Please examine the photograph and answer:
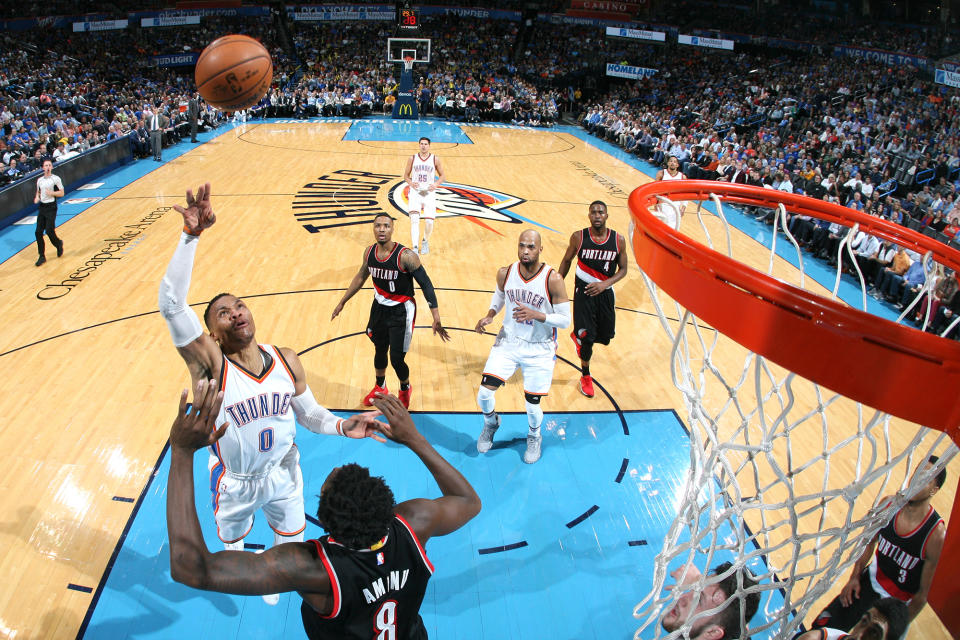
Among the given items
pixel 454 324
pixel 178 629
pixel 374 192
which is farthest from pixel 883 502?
pixel 374 192

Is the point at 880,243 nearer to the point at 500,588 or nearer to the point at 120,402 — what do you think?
the point at 500,588

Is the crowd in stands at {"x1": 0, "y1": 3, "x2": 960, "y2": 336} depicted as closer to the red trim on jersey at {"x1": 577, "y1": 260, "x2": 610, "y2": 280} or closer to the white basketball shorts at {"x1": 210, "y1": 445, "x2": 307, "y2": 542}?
the red trim on jersey at {"x1": 577, "y1": 260, "x2": 610, "y2": 280}

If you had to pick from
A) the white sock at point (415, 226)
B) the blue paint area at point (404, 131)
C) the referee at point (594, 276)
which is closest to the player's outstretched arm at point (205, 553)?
the referee at point (594, 276)

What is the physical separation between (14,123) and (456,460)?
15.9m

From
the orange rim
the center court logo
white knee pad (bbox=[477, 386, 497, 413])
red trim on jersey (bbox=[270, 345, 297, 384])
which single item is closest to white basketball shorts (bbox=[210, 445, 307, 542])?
red trim on jersey (bbox=[270, 345, 297, 384])

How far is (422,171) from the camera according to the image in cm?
906

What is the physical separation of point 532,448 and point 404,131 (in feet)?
59.9

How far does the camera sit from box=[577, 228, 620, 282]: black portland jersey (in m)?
5.62

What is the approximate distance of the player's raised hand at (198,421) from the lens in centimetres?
182

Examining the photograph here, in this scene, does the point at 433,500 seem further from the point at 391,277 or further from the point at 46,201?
the point at 46,201

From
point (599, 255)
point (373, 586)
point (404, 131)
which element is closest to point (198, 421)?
point (373, 586)

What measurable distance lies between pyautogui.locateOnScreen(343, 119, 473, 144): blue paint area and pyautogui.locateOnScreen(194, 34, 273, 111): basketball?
1368 cm

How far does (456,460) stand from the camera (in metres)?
4.91

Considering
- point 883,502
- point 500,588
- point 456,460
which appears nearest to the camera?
point 883,502
